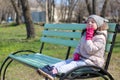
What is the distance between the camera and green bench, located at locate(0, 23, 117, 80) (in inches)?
173

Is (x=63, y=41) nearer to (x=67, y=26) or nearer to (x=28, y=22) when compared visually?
(x=67, y=26)

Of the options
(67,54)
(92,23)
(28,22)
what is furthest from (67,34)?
(28,22)

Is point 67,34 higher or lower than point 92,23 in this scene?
lower

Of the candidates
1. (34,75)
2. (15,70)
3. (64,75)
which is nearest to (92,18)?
(64,75)

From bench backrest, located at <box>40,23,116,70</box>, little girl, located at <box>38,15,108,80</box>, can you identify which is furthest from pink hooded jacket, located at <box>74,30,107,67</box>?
bench backrest, located at <box>40,23,116,70</box>

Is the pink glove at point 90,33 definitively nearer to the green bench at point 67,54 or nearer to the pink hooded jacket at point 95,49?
the pink hooded jacket at point 95,49

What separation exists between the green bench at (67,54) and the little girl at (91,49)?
0.46ft

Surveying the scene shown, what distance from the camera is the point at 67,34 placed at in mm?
6207

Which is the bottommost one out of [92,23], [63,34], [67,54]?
[67,54]

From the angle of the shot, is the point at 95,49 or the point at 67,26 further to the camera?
the point at 67,26

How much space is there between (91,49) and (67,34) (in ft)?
5.48

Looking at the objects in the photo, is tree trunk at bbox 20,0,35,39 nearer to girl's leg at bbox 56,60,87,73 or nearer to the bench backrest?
the bench backrest

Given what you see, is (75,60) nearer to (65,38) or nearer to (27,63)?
(27,63)

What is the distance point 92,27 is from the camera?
15.2ft
